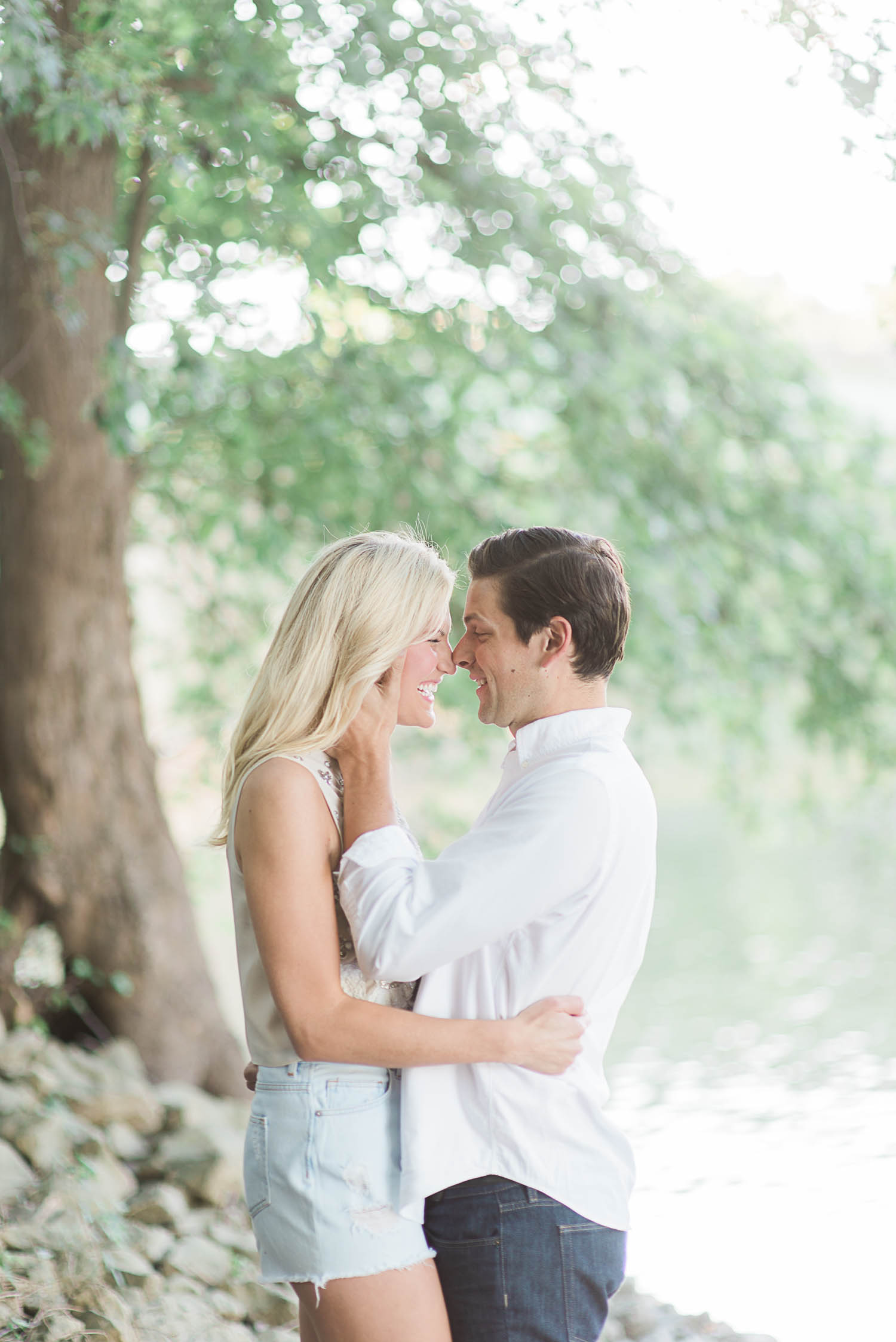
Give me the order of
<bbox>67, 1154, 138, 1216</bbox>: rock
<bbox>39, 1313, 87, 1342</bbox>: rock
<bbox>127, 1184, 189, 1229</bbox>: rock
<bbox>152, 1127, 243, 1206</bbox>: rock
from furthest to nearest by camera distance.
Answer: <bbox>152, 1127, 243, 1206</bbox>: rock, <bbox>127, 1184, 189, 1229</bbox>: rock, <bbox>67, 1154, 138, 1216</bbox>: rock, <bbox>39, 1313, 87, 1342</bbox>: rock

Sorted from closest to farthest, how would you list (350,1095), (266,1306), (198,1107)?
(350,1095)
(266,1306)
(198,1107)

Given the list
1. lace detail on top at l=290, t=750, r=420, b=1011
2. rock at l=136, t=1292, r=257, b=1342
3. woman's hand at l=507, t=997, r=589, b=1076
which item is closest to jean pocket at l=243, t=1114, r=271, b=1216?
lace detail on top at l=290, t=750, r=420, b=1011

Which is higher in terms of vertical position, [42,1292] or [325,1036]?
[325,1036]

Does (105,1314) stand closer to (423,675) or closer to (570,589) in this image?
(423,675)

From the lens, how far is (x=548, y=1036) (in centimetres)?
177

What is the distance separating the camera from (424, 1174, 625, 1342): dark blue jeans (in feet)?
5.72

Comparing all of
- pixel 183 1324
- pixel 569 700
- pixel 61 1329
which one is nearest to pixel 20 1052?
pixel 183 1324

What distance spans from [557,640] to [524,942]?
1.47 feet

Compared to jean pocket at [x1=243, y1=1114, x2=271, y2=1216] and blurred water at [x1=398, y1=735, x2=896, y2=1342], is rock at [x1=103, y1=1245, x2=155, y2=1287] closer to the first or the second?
jean pocket at [x1=243, y1=1114, x2=271, y2=1216]

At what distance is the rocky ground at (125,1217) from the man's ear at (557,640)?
1977mm

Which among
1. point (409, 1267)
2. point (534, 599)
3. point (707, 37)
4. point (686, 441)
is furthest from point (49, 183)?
point (409, 1267)

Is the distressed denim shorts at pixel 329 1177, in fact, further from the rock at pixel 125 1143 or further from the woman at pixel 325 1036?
the rock at pixel 125 1143

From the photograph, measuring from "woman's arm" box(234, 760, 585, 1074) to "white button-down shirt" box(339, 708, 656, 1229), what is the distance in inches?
1.7

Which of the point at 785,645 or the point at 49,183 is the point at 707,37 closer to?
the point at 49,183
